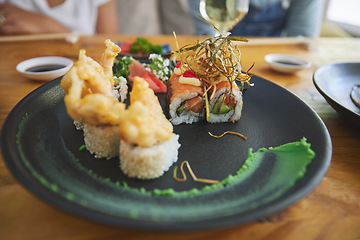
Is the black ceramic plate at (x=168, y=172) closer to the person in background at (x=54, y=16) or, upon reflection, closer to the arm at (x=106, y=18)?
the person in background at (x=54, y=16)

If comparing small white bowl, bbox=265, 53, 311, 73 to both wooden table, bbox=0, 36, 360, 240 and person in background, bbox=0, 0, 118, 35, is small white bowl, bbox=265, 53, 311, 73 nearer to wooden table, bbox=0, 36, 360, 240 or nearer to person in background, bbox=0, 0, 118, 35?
wooden table, bbox=0, 36, 360, 240

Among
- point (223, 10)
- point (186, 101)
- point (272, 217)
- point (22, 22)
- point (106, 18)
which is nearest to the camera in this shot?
point (272, 217)

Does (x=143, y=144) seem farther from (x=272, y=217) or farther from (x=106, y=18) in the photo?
(x=106, y=18)

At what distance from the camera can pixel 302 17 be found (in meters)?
4.13

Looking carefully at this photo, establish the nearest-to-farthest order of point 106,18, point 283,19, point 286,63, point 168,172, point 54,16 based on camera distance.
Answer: point 168,172, point 286,63, point 54,16, point 106,18, point 283,19

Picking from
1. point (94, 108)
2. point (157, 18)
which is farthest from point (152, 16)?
point (94, 108)

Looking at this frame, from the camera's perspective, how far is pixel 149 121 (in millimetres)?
1126

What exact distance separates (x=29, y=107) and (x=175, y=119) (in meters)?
0.84

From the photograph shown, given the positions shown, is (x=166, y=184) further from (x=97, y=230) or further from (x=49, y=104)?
(x=49, y=104)

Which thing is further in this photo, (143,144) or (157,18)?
(157,18)

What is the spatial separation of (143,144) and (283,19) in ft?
13.3

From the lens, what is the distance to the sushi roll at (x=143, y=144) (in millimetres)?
→ 1092

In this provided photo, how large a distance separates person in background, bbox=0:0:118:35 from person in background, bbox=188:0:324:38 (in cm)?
216

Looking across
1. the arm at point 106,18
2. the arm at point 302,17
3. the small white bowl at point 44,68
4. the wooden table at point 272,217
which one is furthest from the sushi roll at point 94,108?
the arm at point 302,17
